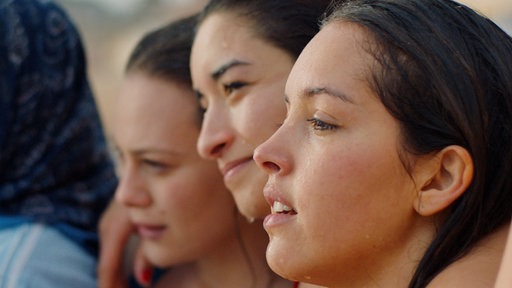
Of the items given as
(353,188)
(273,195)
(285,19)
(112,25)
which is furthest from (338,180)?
(112,25)

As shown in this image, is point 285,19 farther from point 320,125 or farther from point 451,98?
point 451,98

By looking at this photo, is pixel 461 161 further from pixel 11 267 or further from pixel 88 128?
pixel 88 128

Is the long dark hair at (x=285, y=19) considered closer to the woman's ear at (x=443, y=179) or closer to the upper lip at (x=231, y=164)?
the upper lip at (x=231, y=164)

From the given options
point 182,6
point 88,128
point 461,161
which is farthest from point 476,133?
point 182,6

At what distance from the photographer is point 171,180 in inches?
103

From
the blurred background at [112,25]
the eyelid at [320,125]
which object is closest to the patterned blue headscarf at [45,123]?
the eyelid at [320,125]

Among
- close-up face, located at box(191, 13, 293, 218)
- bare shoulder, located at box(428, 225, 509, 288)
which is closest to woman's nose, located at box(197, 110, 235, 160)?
close-up face, located at box(191, 13, 293, 218)

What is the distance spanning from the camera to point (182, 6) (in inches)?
498

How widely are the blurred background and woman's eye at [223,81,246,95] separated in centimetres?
886

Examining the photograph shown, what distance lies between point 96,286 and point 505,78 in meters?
1.71

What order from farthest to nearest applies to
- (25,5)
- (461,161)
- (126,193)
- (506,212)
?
(25,5) < (126,193) < (506,212) < (461,161)

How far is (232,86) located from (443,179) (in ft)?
2.32

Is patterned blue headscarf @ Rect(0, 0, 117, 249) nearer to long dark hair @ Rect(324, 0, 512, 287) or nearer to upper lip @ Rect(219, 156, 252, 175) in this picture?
upper lip @ Rect(219, 156, 252, 175)

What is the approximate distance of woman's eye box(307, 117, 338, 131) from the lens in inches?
64.9
